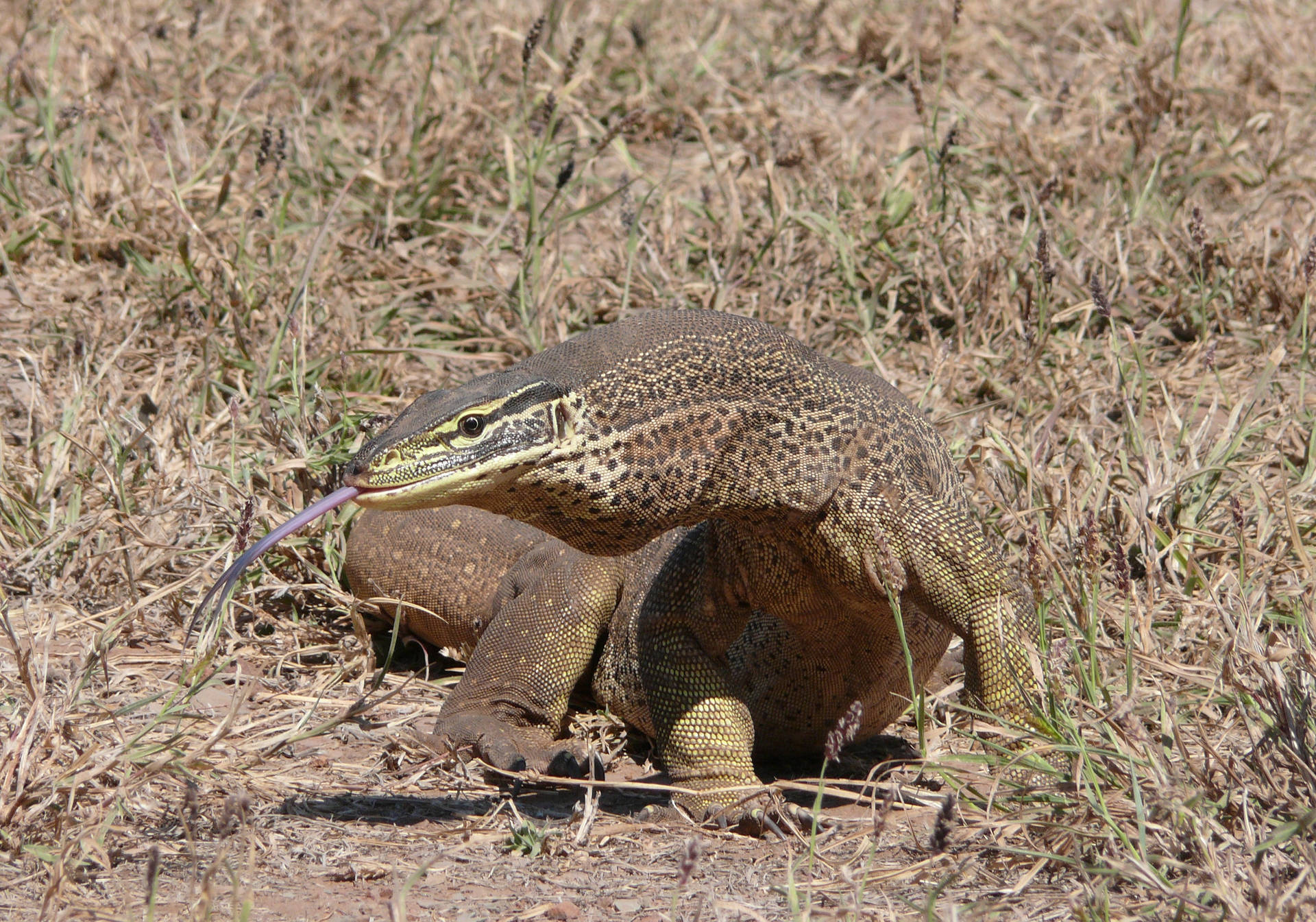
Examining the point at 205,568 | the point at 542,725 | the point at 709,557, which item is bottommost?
the point at 542,725

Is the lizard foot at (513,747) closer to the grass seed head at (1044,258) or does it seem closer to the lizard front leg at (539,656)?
the lizard front leg at (539,656)

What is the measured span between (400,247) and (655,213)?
1120 mm

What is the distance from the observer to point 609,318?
21.1 feet

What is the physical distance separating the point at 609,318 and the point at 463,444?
3266mm

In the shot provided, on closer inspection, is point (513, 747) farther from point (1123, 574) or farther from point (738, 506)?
point (1123, 574)

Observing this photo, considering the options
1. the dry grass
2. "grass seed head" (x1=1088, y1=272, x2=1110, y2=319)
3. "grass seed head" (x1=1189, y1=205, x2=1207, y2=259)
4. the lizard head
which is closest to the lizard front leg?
the dry grass

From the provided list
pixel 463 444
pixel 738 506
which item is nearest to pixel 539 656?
pixel 738 506

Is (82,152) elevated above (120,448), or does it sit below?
above

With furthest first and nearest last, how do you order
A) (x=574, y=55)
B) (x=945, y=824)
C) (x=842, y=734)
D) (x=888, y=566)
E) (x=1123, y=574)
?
(x=574, y=55) < (x=1123, y=574) < (x=888, y=566) < (x=842, y=734) < (x=945, y=824)

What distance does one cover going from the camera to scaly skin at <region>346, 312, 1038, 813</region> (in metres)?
3.29

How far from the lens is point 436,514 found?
5336 millimetres

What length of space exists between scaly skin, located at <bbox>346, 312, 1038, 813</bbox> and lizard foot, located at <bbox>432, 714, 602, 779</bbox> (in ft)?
1.59

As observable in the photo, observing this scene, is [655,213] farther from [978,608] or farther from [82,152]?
[978,608]

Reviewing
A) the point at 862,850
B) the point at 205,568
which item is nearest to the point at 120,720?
the point at 205,568
